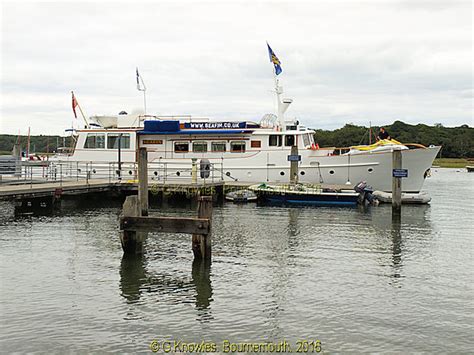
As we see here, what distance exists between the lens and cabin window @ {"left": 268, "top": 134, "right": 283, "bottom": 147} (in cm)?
3016

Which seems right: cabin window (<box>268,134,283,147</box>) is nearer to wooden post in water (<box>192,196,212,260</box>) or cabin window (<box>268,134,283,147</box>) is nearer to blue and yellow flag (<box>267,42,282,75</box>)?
blue and yellow flag (<box>267,42,282,75</box>)

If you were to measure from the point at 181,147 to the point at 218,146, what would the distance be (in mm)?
2191

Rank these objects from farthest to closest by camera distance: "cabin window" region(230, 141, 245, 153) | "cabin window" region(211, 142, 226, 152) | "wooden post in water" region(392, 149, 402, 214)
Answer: "cabin window" region(211, 142, 226, 152) < "cabin window" region(230, 141, 245, 153) < "wooden post in water" region(392, 149, 402, 214)

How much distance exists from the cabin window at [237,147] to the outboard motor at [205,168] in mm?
2395

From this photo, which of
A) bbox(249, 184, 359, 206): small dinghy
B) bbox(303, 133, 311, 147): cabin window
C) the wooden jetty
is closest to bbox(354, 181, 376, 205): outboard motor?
bbox(249, 184, 359, 206): small dinghy

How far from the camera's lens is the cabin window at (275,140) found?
3016cm

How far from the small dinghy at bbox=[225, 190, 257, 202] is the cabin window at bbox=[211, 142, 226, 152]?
14.5 feet

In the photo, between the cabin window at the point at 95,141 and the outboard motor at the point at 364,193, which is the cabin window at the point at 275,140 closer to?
the outboard motor at the point at 364,193

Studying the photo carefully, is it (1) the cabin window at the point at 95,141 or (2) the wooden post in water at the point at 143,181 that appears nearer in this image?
(2) the wooden post in water at the point at 143,181

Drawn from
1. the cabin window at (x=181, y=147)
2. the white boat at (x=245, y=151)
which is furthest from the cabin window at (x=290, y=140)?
the cabin window at (x=181, y=147)

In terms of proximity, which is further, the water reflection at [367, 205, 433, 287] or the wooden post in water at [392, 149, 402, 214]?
the wooden post in water at [392, 149, 402, 214]

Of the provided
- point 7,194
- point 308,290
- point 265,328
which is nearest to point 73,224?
point 7,194

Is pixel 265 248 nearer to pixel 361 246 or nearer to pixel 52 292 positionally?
pixel 361 246

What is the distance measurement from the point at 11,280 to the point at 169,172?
19622 millimetres
